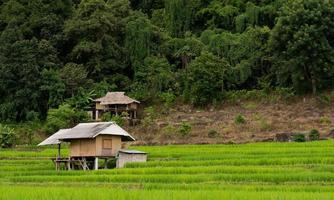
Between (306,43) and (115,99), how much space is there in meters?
17.1

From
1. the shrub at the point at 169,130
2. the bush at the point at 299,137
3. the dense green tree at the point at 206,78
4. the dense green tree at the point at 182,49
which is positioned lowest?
the bush at the point at 299,137

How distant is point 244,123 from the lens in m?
45.4

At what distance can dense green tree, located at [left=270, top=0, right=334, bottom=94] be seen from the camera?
46.2m

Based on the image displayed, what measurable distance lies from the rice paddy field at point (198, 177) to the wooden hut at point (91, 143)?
4.92 ft

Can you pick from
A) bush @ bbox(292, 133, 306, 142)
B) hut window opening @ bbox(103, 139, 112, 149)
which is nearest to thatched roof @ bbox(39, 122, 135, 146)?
hut window opening @ bbox(103, 139, 112, 149)

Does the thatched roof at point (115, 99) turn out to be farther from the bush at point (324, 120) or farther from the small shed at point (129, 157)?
the small shed at point (129, 157)

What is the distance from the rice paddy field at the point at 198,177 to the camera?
1766 centimetres

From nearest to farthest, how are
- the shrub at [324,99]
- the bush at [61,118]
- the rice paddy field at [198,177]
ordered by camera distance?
the rice paddy field at [198,177] < the shrub at [324,99] < the bush at [61,118]

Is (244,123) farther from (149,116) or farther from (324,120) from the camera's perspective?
(149,116)

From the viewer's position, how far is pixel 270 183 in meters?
22.2

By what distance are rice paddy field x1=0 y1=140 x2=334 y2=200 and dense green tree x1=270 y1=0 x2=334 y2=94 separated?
1264 centimetres

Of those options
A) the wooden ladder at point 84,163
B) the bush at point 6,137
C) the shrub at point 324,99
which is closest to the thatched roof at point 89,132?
the wooden ladder at point 84,163

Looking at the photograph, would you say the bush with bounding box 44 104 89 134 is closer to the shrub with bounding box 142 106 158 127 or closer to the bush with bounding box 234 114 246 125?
the shrub with bounding box 142 106 158 127

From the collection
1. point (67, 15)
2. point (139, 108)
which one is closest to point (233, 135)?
point (139, 108)
